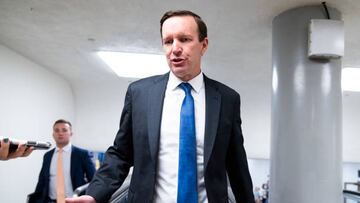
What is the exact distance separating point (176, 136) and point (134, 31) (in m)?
3.03

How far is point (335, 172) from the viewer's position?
2.95m

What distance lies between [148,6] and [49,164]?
227 centimetres

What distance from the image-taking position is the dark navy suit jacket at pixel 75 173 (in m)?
3.85

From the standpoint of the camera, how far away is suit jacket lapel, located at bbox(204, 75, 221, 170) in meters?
1.31

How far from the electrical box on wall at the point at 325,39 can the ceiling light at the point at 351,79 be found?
99.0 inches

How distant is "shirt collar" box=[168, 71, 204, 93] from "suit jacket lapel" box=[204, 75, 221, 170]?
3cm

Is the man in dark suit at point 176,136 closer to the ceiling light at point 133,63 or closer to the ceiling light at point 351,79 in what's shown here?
the ceiling light at point 133,63

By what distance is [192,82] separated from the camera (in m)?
1.45

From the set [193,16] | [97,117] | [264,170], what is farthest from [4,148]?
[264,170]

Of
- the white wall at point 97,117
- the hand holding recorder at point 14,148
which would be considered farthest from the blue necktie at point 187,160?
the white wall at point 97,117

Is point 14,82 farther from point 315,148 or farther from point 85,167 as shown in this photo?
point 315,148

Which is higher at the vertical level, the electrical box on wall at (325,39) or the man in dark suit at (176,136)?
the electrical box on wall at (325,39)

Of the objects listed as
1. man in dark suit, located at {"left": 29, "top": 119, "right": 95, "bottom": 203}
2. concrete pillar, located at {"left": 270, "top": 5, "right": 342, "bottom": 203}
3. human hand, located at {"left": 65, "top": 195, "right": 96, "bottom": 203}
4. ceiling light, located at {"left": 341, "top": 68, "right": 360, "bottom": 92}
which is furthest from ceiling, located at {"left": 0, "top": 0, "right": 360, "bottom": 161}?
human hand, located at {"left": 65, "top": 195, "right": 96, "bottom": 203}

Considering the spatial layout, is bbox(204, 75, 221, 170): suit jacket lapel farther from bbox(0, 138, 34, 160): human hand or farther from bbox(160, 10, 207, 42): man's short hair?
bbox(0, 138, 34, 160): human hand
